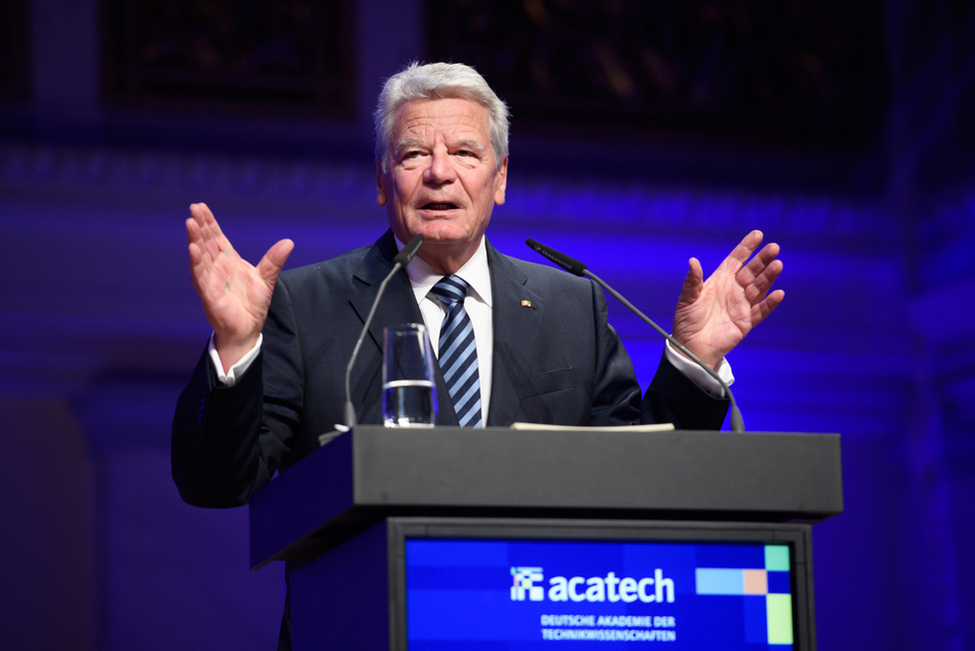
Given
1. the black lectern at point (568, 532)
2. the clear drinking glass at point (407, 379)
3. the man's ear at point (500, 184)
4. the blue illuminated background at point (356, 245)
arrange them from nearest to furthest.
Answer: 1. the black lectern at point (568, 532)
2. the clear drinking glass at point (407, 379)
3. the man's ear at point (500, 184)
4. the blue illuminated background at point (356, 245)

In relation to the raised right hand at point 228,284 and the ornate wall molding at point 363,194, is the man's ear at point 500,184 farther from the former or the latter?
the ornate wall molding at point 363,194

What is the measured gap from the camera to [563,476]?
1.37 meters

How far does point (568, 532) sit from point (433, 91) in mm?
995

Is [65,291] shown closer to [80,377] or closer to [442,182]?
[80,377]

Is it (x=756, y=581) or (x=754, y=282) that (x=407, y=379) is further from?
(x=754, y=282)

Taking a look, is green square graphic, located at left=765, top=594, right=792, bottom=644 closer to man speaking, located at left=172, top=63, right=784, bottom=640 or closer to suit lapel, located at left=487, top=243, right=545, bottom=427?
man speaking, located at left=172, top=63, right=784, bottom=640

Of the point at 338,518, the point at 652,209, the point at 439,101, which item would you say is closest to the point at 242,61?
the point at 652,209

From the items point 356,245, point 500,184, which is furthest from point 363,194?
point 500,184

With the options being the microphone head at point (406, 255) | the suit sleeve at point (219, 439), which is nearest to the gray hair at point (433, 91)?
the microphone head at point (406, 255)

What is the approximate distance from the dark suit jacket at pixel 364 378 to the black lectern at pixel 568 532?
26 centimetres

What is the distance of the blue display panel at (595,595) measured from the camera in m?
1.33

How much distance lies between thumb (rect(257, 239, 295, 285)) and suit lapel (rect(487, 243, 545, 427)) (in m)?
0.42

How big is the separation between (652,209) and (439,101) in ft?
7.60

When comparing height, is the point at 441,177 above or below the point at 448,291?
above
